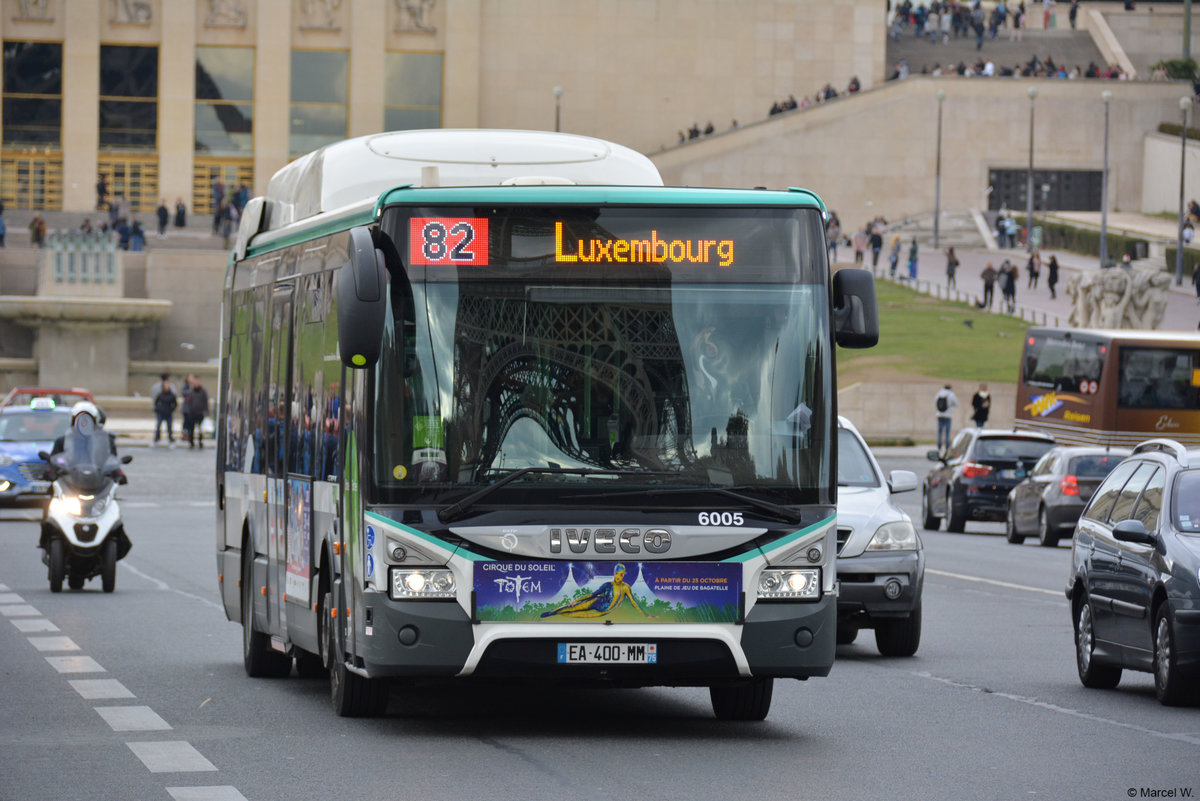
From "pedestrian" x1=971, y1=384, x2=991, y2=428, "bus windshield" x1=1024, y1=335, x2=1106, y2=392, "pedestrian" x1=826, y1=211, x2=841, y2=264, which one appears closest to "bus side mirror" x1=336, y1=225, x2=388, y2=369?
"bus windshield" x1=1024, y1=335, x2=1106, y2=392

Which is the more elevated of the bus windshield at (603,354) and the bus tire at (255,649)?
the bus windshield at (603,354)

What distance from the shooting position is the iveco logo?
32.6 ft

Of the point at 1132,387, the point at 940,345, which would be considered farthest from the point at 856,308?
the point at 940,345

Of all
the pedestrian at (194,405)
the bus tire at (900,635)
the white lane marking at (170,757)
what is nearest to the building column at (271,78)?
the pedestrian at (194,405)

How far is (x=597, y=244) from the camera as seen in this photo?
33.5ft

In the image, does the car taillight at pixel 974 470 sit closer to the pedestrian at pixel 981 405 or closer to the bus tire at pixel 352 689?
the pedestrian at pixel 981 405

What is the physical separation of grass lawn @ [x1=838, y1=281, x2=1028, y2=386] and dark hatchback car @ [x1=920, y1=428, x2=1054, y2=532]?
76.7 feet

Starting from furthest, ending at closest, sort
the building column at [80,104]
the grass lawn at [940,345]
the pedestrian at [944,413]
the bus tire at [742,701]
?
the building column at [80,104]
the grass lawn at [940,345]
the pedestrian at [944,413]
the bus tire at [742,701]

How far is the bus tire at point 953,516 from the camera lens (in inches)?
1280

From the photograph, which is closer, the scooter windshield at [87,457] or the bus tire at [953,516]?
the scooter windshield at [87,457]

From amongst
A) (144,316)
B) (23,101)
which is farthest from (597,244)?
(23,101)

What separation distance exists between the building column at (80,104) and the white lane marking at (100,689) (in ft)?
272

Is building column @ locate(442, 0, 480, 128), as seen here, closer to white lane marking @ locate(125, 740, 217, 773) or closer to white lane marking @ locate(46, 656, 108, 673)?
white lane marking @ locate(46, 656, 108, 673)

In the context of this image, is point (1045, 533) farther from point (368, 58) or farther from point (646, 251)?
point (368, 58)
